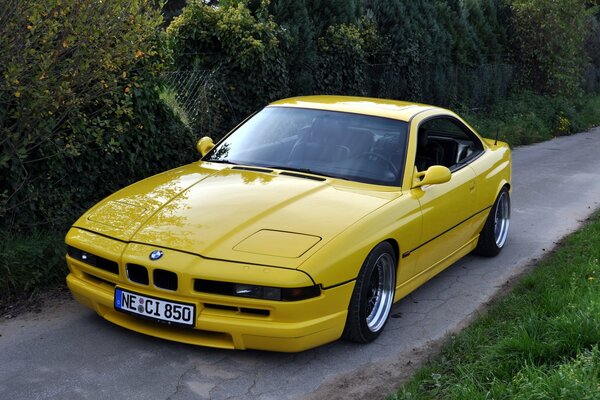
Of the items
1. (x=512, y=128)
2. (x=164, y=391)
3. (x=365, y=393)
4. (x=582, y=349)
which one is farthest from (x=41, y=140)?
(x=512, y=128)

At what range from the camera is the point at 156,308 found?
14.3 ft

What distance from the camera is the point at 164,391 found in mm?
4078

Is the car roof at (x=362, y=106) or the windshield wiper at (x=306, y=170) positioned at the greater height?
the car roof at (x=362, y=106)

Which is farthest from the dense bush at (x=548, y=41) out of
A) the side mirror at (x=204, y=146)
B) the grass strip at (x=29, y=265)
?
the grass strip at (x=29, y=265)

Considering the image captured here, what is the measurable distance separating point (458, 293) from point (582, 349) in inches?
74.6

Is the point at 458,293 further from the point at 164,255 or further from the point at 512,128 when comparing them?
the point at 512,128

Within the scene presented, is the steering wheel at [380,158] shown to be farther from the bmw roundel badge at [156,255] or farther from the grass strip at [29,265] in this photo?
the grass strip at [29,265]

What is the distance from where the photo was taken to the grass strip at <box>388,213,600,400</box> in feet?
12.2

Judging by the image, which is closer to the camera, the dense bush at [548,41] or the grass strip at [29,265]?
the grass strip at [29,265]

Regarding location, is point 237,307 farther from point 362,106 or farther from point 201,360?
point 362,106

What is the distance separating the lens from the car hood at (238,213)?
4410 mm

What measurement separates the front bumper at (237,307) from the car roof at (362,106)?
1.95m

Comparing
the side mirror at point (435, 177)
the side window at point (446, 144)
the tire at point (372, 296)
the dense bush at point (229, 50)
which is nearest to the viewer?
the tire at point (372, 296)

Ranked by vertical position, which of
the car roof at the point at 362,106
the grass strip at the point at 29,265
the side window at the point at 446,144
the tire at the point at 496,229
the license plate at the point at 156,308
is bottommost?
the tire at the point at 496,229
